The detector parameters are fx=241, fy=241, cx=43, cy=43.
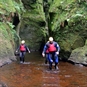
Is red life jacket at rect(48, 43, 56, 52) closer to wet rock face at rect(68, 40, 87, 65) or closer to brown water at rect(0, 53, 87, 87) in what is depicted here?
brown water at rect(0, 53, 87, 87)

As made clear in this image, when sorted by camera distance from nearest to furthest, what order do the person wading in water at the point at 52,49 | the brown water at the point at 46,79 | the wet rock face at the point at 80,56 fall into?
the brown water at the point at 46,79 → the person wading in water at the point at 52,49 → the wet rock face at the point at 80,56

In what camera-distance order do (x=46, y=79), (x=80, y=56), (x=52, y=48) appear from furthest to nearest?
(x=80, y=56) → (x=52, y=48) → (x=46, y=79)

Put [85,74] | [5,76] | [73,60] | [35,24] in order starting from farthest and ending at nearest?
[35,24] < [73,60] < [85,74] < [5,76]

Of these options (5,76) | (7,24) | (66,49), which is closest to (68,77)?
(5,76)

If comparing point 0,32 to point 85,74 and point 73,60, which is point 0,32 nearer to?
point 73,60

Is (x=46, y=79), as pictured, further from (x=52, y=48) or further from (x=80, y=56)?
(x=80, y=56)

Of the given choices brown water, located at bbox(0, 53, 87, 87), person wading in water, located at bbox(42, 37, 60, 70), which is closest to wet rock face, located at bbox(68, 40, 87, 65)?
brown water, located at bbox(0, 53, 87, 87)

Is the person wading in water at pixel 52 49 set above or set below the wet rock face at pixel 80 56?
above

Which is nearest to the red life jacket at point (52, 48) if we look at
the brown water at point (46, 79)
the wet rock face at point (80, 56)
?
the brown water at point (46, 79)

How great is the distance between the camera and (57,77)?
1183cm

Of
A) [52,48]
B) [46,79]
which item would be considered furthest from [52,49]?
[46,79]

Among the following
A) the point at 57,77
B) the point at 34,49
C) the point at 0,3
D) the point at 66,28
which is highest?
the point at 0,3

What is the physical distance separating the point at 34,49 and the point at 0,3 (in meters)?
10.4

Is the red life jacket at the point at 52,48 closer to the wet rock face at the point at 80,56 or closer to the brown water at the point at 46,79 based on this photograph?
the brown water at the point at 46,79
